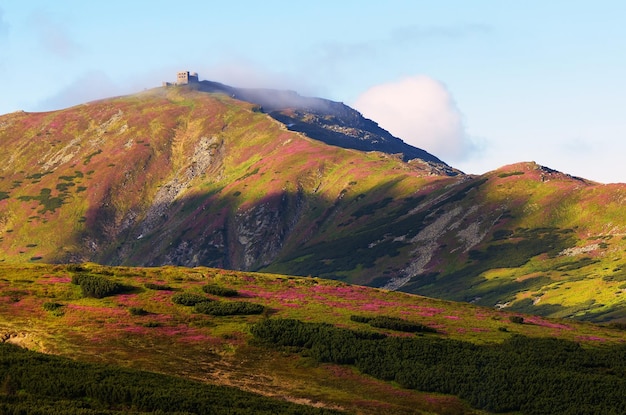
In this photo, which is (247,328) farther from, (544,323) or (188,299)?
(544,323)

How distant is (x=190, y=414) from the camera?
146 feet

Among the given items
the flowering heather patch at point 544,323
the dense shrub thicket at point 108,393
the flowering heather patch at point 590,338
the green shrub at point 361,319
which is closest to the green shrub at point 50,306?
the dense shrub thicket at point 108,393

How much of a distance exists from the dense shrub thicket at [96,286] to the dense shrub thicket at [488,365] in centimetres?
2096

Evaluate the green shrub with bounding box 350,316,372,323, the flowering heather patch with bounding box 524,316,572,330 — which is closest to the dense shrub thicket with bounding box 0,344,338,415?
the green shrub with bounding box 350,316,372,323

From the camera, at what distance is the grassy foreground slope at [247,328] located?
58.9 meters

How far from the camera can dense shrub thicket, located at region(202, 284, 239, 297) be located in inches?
3452

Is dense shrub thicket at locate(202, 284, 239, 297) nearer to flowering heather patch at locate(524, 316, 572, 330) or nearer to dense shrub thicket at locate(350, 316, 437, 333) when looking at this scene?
dense shrub thicket at locate(350, 316, 437, 333)

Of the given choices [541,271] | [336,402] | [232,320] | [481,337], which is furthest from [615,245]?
[336,402]

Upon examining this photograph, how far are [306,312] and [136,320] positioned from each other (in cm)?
1934

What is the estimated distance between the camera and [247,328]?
2849 inches

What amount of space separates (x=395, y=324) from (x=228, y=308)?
18.4 metres

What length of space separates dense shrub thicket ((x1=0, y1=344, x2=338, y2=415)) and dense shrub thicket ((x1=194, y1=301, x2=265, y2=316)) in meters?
23.6

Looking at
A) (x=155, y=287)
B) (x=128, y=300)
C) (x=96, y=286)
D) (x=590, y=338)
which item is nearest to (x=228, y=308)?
(x=128, y=300)

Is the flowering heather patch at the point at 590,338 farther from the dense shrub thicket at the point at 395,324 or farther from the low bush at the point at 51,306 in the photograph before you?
the low bush at the point at 51,306
